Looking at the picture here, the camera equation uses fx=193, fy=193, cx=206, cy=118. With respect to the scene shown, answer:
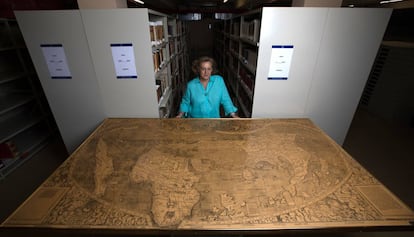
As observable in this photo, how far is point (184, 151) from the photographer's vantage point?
156 cm

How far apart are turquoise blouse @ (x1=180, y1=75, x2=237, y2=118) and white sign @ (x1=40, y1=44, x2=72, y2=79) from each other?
121 cm

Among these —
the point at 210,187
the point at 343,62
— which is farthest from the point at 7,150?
the point at 343,62

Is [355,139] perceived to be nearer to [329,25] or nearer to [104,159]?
[329,25]

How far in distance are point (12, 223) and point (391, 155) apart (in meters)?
4.35

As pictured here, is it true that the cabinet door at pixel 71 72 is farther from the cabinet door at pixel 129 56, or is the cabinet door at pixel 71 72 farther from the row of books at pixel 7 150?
the row of books at pixel 7 150

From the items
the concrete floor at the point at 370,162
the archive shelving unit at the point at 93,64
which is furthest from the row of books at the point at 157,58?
the concrete floor at the point at 370,162

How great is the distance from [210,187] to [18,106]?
11.4 ft

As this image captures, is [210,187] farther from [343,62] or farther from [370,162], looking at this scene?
[370,162]

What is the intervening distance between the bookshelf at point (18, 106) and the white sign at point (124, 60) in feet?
7.04

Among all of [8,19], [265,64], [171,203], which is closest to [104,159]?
[171,203]

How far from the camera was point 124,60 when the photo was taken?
1833mm

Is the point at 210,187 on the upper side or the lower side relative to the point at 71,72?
lower

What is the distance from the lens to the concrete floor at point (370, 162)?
7.61 feet

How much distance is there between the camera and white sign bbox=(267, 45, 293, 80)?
5.89 ft
